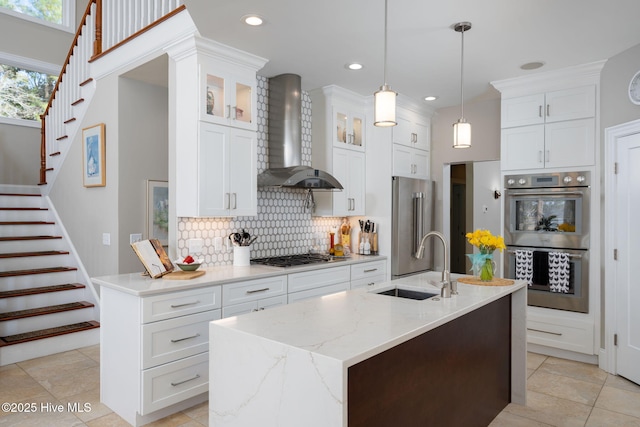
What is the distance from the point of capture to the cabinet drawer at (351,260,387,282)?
14.3 ft

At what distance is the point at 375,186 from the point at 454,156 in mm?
1159

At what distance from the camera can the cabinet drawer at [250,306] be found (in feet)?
10.3

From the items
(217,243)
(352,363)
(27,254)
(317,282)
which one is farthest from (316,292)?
(27,254)

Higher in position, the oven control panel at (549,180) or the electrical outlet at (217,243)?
the oven control panel at (549,180)

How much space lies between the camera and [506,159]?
4430mm

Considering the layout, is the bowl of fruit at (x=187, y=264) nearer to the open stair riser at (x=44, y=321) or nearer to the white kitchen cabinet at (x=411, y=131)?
the open stair riser at (x=44, y=321)

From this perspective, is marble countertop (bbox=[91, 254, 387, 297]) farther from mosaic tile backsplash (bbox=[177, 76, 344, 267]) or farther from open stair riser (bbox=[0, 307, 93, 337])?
open stair riser (bbox=[0, 307, 93, 337])

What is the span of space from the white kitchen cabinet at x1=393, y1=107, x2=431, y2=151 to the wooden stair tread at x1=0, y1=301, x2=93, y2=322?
3.87 meters

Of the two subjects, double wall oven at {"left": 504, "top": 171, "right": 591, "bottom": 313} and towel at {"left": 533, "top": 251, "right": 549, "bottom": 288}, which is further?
towel at {"left": 533, "top": 251, "right": 549, "bottom": 288}

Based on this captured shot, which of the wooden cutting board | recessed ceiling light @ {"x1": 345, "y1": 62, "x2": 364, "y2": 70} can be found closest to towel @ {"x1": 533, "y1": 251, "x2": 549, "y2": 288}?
recessed ceiling light @ {"x1": 345, "y1": 62, "x2": 364, "y2": 70}

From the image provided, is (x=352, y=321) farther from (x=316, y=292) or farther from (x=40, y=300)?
(x=40, y=300)

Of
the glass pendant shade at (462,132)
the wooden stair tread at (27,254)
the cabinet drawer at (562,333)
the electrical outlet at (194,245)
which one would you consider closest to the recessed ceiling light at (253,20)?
the glass pendant shade at (462,132)

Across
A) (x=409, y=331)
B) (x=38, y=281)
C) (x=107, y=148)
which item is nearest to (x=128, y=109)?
(x=107, y=148)

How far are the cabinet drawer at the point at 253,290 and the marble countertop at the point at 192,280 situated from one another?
0.14ft
